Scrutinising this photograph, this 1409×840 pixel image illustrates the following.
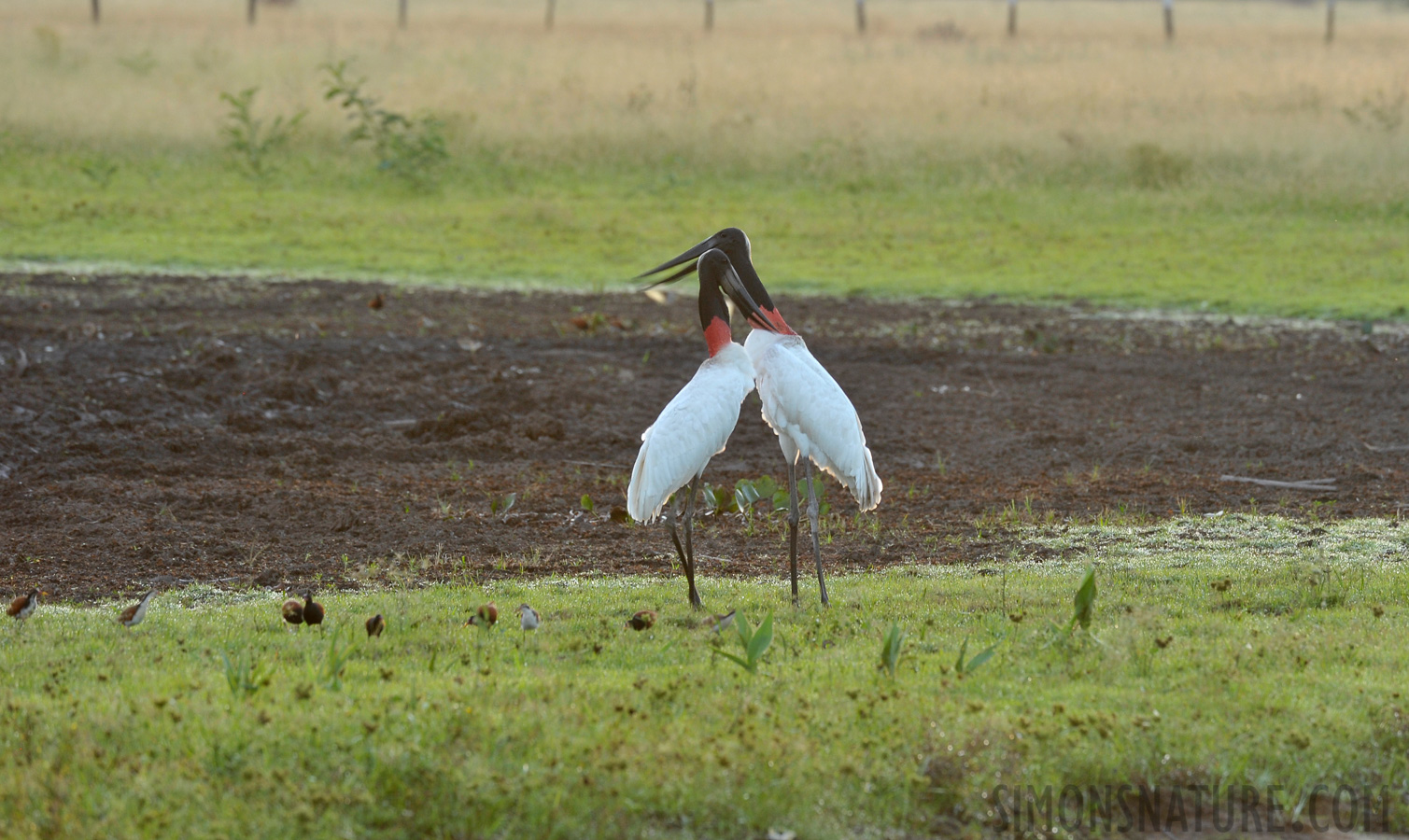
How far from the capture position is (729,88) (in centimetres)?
2698

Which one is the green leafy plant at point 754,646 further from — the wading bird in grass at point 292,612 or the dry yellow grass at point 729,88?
the dry yellow grass at point 729,88

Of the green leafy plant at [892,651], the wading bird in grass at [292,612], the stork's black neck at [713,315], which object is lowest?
the wading bird in grass at [292,612]

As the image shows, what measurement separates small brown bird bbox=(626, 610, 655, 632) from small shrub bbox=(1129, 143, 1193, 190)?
58.1ft

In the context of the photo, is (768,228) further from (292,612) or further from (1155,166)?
(292,612)

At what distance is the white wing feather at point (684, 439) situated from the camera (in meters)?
6.44

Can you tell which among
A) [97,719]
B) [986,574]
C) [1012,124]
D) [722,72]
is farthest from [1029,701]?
[722,72]

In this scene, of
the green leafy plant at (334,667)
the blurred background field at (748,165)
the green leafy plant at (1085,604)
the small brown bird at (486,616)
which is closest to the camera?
the green leafy plant at (334,667)

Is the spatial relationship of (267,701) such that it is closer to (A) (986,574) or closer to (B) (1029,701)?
(B) (1029,701)

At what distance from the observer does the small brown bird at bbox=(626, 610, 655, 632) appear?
5938mm

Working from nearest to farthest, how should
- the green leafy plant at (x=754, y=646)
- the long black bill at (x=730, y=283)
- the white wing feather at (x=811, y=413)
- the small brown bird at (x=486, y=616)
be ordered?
the green leafy plant at (x=754, y=646), the small brown bird at (x=486, y=616), the white wing feather at (x=811, y=413), the long black bill at (x=730, y=283)

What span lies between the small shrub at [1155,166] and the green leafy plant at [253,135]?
1302 cm

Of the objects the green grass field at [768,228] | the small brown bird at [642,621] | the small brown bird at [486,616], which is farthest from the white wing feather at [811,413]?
the green grass field at [768,228]

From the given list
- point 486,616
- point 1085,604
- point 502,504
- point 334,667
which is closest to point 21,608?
point 334,667

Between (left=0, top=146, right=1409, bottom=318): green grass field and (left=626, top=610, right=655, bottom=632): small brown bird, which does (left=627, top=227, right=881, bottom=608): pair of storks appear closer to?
(left=626, top=610, right=655, bottom=632): small brown bird
